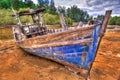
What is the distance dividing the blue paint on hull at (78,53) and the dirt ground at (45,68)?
61 centimetres

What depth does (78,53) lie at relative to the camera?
6938 mm

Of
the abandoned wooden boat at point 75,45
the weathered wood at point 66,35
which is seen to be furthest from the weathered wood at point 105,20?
the weathered wood at point 66,35

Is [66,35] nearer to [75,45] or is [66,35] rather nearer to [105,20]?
[75,45]

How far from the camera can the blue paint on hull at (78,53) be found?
659cm

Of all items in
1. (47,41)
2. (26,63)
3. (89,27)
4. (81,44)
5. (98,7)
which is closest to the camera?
(89,27)

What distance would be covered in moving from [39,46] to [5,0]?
76.6 feet

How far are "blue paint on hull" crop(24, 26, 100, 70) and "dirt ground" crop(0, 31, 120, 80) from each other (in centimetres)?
61

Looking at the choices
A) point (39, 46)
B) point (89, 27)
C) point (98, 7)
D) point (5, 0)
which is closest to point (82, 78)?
point (89, 27)

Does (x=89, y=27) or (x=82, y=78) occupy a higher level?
(x=89, y=27)

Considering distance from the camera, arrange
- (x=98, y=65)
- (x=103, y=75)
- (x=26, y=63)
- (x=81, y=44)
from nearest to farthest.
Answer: (x=81, y=44), (x=103, y=75), (x=98, y=65), (x=26, y=63)

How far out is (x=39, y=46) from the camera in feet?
28.3

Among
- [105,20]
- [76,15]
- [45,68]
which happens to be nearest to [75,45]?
[105,20]

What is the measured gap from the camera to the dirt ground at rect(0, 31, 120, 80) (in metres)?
7.38

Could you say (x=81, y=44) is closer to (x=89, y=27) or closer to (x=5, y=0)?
(x=89, y=27)
